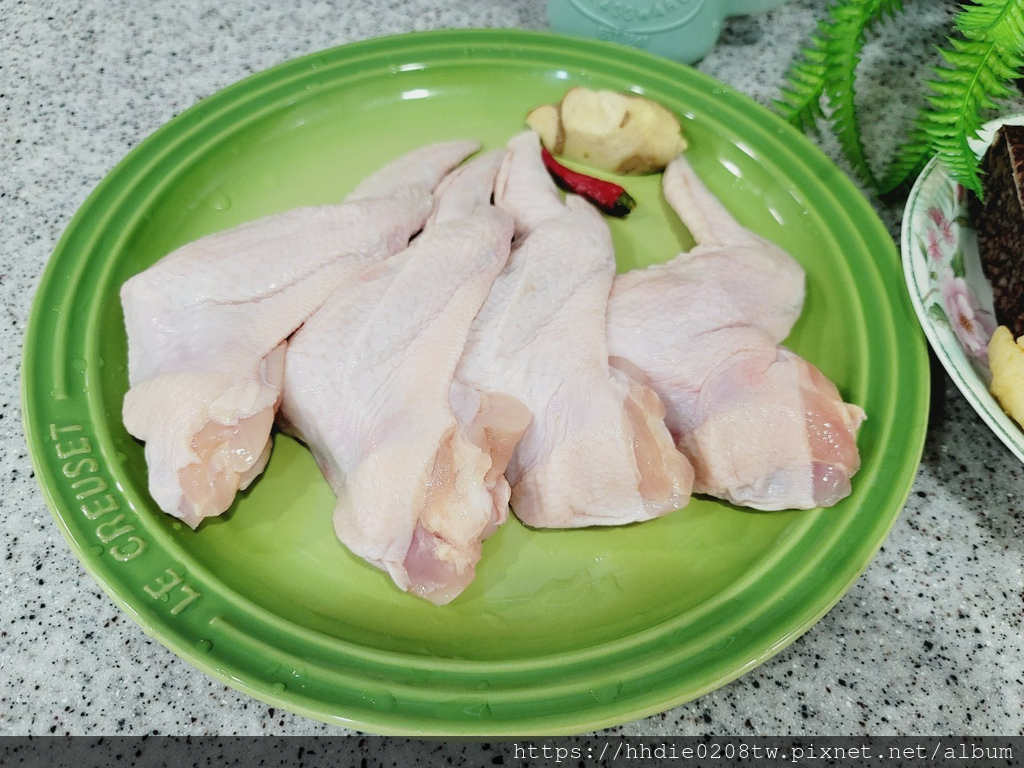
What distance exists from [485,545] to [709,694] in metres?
0.37

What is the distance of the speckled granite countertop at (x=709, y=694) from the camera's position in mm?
928

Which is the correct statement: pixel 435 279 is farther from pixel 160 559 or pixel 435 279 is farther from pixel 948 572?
pixel 948 572

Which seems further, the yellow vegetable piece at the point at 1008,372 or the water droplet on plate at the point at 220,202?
the water droplet on plate at the point at 220,202

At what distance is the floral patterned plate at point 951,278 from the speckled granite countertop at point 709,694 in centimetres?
14

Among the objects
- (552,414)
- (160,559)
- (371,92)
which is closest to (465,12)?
(371,92)

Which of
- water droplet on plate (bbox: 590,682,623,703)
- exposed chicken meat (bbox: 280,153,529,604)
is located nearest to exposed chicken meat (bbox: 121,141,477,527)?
exposed chicken meat (bbox: 280,153,529,604)

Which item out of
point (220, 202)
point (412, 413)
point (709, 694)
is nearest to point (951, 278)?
point (709, 694)

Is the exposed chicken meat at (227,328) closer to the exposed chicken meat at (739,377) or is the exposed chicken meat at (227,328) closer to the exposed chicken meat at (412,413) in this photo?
the exposed chicken meat at (412,413)

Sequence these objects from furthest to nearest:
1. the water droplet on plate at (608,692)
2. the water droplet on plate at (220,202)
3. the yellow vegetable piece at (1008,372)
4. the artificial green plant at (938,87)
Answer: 1. the water droplet on plate at (220,202)
2. the artificial green plant at (938,87)
3. the yellow vegetable piece at (1008,372)
4. the water droplet on plate at (608,692)

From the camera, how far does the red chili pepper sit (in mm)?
1314

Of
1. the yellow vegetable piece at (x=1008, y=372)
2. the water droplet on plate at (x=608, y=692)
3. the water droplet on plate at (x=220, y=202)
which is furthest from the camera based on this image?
the water droplet on plate at (x=220, y=202)

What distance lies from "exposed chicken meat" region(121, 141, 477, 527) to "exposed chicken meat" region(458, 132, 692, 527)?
0.81 feet

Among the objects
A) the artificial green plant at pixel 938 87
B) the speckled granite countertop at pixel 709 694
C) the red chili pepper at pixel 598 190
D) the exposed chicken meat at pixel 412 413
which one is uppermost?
the artificial green plant at pixel 938 87

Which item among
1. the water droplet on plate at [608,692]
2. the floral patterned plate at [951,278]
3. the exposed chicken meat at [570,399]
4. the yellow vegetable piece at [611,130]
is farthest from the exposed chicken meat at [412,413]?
the floral patterned plate at [951,278]
